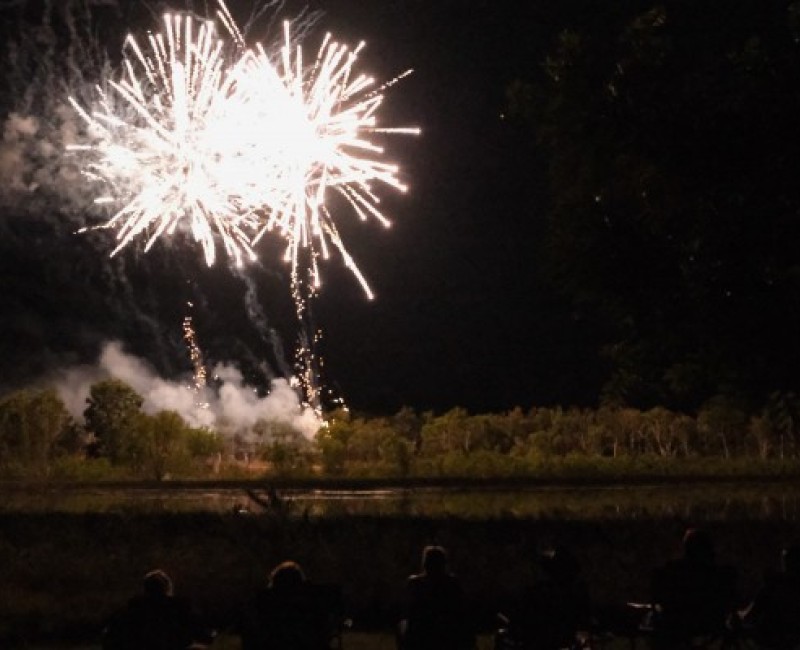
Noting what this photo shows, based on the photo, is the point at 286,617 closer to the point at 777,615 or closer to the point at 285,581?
the point at 285,581

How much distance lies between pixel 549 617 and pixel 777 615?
4.39 feet

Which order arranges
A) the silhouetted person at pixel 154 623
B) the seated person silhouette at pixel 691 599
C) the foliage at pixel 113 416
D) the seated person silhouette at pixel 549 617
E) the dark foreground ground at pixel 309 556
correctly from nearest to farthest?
the silhouetted person at pixel 154 623
the seated person silhouette at pixel 549 617
the seated person silhouette at pixel 691 599
the dark foreground ground at pixel 309 556
the foliage at pixel 113 416

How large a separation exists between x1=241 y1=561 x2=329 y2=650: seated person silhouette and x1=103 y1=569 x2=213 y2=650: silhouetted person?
325mm

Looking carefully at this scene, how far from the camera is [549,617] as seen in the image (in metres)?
7.08

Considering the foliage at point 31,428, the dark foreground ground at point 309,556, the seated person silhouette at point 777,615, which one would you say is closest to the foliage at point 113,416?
the foliage at point 31,428

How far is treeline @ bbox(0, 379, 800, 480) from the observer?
44875mm

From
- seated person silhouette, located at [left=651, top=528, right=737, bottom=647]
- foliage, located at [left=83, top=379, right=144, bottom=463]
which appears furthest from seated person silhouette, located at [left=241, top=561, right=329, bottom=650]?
foliage, located at [left=83, top=379, right=144, bottom=463]

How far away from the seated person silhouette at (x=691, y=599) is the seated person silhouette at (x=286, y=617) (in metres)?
2.01

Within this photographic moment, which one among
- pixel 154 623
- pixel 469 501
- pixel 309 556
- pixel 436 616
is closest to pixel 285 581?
pixel 154 623

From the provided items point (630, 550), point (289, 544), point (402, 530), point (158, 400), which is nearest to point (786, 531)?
point (630, 550)

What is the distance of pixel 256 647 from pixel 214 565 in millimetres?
5417

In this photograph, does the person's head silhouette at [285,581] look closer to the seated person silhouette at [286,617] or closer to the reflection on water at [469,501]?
the seated person silhouette at [286,617]

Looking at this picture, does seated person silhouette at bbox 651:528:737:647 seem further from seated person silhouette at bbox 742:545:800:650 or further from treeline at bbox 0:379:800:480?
treeline at bbox 0:379:800:480

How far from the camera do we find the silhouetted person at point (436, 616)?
6988 mm
